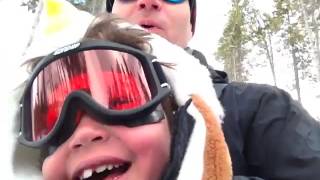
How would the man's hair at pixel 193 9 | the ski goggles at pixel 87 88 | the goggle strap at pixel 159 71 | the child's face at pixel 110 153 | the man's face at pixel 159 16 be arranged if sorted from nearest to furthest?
the child's face at pixel 110 153 → the ski goggles at pixel 87 88 → the goggle strap at pixel 159 71 → the man's face at pixel 159 16 → the man's hair at pixel 193 9

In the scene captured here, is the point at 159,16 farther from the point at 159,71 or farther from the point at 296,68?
the point at 296,68

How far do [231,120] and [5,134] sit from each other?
728 millimetres

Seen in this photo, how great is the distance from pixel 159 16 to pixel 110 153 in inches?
32.8

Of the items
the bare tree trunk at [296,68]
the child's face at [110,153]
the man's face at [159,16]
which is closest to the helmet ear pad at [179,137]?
the child's face at [110,153]

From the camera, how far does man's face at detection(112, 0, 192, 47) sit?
1.98 m

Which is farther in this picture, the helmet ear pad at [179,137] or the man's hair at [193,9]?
the man's hair at [193,9]

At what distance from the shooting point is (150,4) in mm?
2012

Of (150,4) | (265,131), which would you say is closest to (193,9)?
(150,4)

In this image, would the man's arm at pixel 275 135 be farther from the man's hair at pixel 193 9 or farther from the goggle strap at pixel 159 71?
the man's hair at pixel 193 9

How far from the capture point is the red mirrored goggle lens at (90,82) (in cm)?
145

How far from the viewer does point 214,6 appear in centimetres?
4381

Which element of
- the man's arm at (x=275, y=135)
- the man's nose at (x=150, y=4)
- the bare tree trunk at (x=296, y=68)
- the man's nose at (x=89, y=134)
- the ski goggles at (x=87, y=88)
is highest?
the man's nose at (x=150, y=4)

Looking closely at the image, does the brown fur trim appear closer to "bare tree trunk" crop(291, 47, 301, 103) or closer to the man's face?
the man's face

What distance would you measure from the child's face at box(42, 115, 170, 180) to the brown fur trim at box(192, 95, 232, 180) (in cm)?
11
